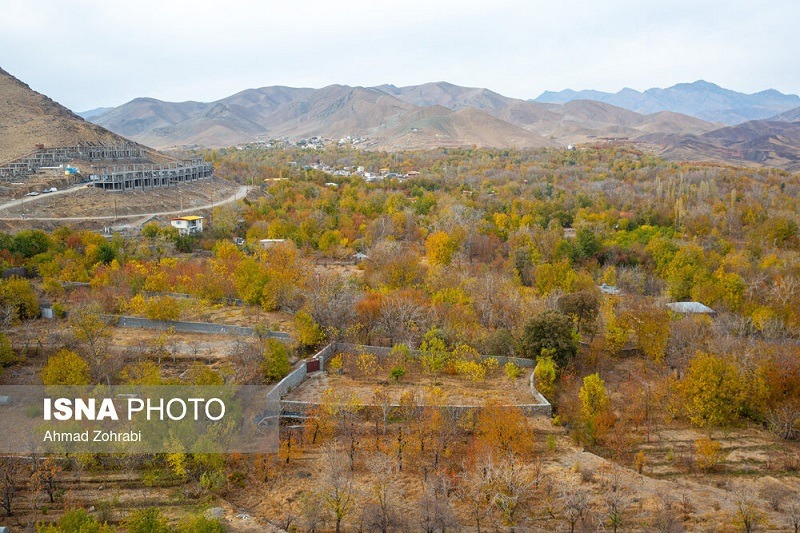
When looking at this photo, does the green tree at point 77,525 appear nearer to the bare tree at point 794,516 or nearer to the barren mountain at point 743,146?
the bare tree at point 794,516

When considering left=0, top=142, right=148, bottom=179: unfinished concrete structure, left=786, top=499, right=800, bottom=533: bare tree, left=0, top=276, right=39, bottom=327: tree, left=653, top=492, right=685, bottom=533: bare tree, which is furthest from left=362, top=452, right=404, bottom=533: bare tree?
left=0, top=142, right=148, bottom=179: unfinished concrete structure

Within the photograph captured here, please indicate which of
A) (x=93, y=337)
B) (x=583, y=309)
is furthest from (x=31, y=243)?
(x=583, y=309)

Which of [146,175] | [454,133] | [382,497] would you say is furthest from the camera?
[454,133]

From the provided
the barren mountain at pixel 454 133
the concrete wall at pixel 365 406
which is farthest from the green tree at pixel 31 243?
the barren mountain at pixel 454 133

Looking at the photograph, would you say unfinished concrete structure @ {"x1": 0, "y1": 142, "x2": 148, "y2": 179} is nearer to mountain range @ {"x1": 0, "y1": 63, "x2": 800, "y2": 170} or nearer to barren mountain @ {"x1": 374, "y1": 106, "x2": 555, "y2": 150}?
mountain range @ {"x1": 0, "y1": 63, "x2": 800, "y2": 170}

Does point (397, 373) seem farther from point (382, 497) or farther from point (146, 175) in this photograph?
point (146, 175)

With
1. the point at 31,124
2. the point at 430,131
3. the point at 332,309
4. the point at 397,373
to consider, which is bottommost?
the point at 397,373

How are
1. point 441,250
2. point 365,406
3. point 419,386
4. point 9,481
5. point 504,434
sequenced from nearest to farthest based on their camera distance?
point 9,481 < point 504,434 < point 365,406 < point 419,386 < point 441,250
